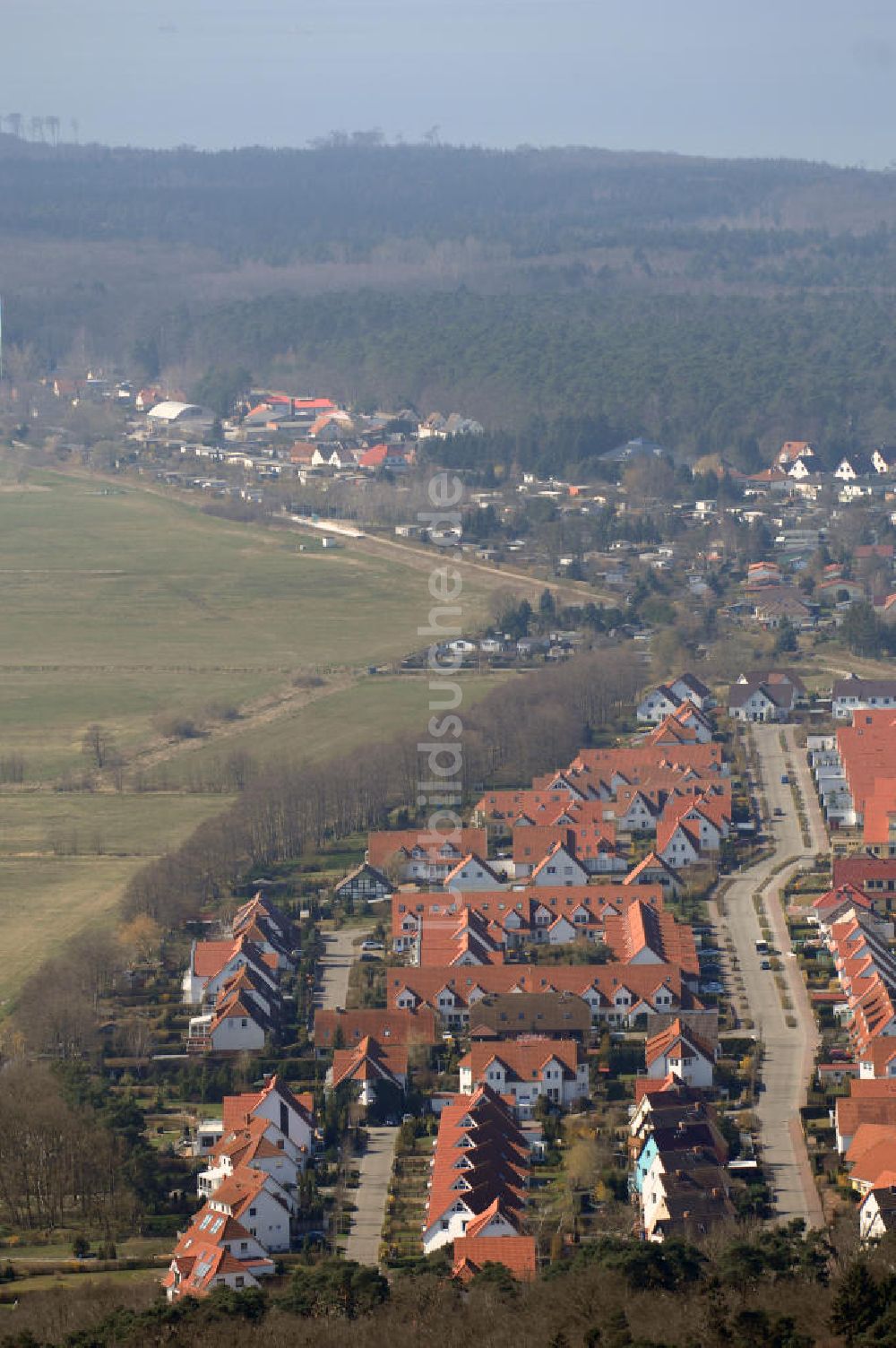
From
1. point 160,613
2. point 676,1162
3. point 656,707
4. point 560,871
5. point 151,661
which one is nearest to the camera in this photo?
point 676,1162

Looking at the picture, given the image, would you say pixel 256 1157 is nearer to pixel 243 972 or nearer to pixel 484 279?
pixel 243 972

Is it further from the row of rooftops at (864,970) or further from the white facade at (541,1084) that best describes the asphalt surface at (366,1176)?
the row of rooftops at (864,970)

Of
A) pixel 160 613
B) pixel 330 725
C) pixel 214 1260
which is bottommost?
pixel 160 613

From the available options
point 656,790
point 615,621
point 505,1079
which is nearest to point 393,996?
point 505,1079

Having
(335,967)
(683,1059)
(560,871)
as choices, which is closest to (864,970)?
(683,1059)

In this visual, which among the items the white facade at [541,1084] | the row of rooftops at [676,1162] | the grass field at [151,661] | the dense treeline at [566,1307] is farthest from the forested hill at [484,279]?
the dense treeline at [566,1307]

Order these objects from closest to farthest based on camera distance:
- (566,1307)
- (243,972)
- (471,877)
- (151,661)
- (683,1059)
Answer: (566,1307) → (683,1059) → (243,972) → (471,877) → (151,661)

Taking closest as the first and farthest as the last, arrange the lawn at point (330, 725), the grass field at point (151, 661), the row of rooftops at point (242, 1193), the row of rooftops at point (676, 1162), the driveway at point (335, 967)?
the row of rooftops at point (242, 1193) < the row of rooftops at point (676, 1162) < the driveway at point (335, 967) < the grass field at point (151, 661) < the lawn at point (330, 725)
